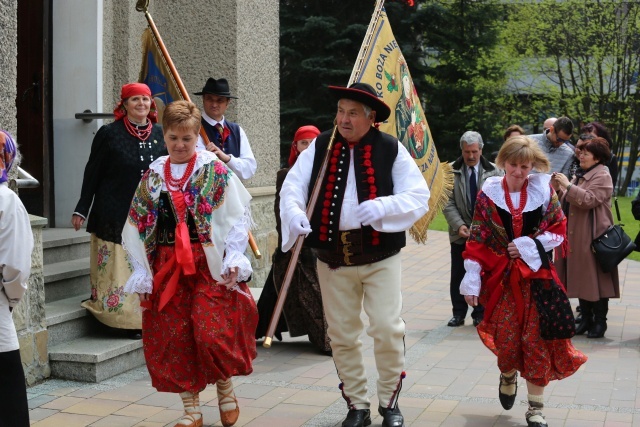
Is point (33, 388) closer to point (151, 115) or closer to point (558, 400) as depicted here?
point (151, 115)

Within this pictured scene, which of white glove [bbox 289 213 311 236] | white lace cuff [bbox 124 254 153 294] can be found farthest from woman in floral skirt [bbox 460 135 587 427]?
white lace cuff [bbox 124 254 153 294]

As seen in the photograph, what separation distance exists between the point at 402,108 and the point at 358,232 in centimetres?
183

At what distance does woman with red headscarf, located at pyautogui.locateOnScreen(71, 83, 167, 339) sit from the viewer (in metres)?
7.04

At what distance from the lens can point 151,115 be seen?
7.31 m

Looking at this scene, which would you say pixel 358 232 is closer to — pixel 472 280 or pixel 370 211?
pixel 370 211

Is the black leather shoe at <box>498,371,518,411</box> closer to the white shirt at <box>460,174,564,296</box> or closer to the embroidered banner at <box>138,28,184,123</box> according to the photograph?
the white shirt at <box>460,174,564,296</box>

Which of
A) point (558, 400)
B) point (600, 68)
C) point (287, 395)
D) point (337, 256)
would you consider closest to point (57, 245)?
point (287, 395)

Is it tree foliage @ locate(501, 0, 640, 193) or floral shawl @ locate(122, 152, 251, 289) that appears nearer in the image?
floral shawl @ locate(122, 152, 251, 289)

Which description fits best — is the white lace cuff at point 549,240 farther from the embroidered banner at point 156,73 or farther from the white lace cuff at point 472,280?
the embroidered banner at point 156,73

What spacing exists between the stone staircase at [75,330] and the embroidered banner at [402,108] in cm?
223

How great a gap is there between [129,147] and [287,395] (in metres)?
2.18

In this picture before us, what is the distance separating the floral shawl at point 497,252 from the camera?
567cm

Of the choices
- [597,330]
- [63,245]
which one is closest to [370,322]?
[63,245]

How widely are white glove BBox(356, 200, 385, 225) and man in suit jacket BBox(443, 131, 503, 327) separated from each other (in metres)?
3.75
